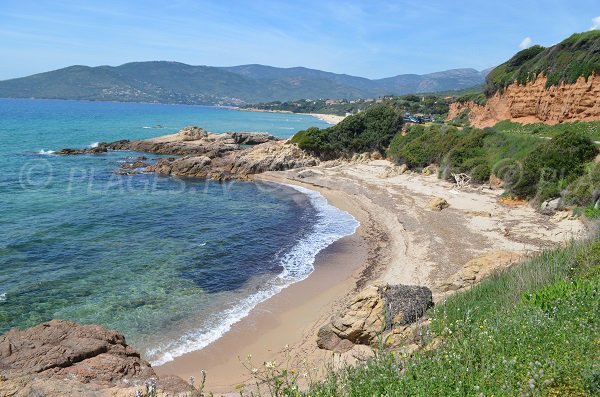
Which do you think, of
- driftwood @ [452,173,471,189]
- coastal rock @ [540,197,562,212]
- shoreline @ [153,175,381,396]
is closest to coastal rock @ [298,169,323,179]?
driftwood @ [452,173,471,189]

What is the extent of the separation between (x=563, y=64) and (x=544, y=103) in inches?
135

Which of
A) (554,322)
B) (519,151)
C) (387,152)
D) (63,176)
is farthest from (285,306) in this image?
(387,152)

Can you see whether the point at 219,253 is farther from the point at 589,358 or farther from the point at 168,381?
the point at 589,358

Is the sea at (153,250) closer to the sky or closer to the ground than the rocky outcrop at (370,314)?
closer to the ground

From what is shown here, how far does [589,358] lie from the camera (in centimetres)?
→ 467

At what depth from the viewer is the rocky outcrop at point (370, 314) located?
11.5m

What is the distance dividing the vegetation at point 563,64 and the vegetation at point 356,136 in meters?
12.2

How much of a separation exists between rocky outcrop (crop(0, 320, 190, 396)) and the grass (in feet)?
15.9

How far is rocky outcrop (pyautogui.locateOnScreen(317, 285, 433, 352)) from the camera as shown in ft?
37.8

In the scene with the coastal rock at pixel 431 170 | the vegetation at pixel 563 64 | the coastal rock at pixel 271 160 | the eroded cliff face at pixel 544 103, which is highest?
the vegetation at pixel 563 64

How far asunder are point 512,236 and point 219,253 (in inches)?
583

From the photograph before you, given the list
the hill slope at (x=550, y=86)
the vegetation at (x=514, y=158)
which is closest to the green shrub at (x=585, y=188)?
the vegetation at (x=514, y=158)

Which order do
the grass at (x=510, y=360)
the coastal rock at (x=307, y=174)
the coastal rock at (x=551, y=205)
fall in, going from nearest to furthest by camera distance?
the grass at (x=510, y=360)
the coastal rock at (x=551, y=205)
the coastal rock at (x=307, y=174)

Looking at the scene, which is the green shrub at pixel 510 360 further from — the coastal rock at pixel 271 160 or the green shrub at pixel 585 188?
the coastal rock at pixel 271 160
